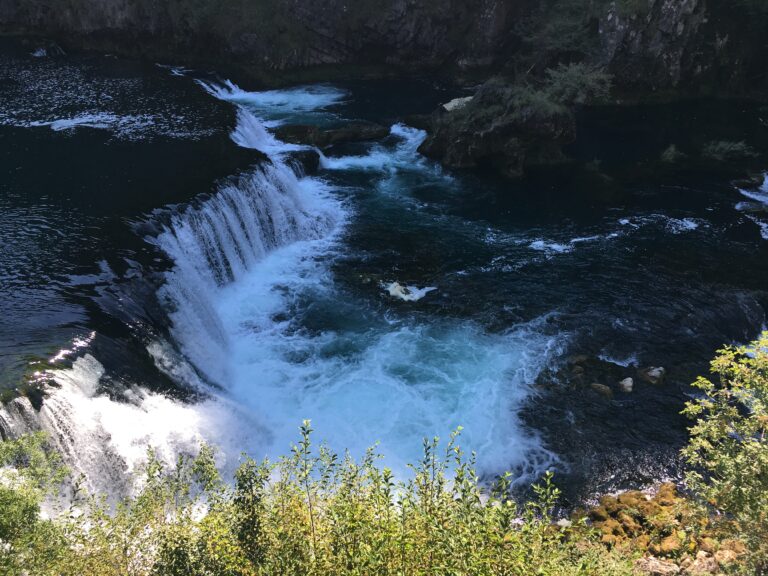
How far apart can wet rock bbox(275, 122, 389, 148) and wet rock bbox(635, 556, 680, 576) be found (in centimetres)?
2886

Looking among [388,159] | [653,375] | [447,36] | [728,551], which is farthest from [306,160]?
[728,551]

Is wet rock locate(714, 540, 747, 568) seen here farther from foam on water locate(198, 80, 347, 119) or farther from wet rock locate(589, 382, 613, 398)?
foam on water locate(198, 80, 347, 119)

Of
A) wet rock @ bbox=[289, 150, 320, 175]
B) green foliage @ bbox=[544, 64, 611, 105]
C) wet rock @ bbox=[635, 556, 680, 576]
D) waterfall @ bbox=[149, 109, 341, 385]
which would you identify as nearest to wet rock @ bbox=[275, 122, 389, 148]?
wet rock @ bbox=[289, 150, 320, 175]

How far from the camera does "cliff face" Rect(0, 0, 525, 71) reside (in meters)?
46.4

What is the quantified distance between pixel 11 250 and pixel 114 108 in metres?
16.9

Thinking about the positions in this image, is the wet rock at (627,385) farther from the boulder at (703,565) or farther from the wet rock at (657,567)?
the wet rock at (657,567)

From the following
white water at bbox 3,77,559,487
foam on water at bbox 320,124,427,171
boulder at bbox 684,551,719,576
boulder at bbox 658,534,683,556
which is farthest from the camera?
foam on water at bbox 320,124,427,171

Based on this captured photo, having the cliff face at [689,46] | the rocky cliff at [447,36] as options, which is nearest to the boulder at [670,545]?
the rocky cliff at [447,36]

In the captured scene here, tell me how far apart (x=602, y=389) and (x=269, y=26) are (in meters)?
41.7

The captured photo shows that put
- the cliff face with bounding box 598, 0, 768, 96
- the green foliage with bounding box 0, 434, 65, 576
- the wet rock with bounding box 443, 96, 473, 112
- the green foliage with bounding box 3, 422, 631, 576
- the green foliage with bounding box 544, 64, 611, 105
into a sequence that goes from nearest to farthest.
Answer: the green foliage with bounding box 3, 422, 631, 576 → the green foliage with bounding box 0, 434, 65, 576 → the green foliage with bounding box 544, 64, 611, 105 → the wet rock with bounding box 443, 96, 473, 112 → the cliff face with bounding box 598, 0, 768, 96

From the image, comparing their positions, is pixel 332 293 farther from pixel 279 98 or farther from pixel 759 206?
pixel 279 98

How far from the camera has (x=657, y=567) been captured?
36.8 feet

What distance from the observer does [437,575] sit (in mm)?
6293

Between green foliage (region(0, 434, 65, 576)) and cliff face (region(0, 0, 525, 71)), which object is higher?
Answer: cliff face (region(0, 0, 525, 71))
